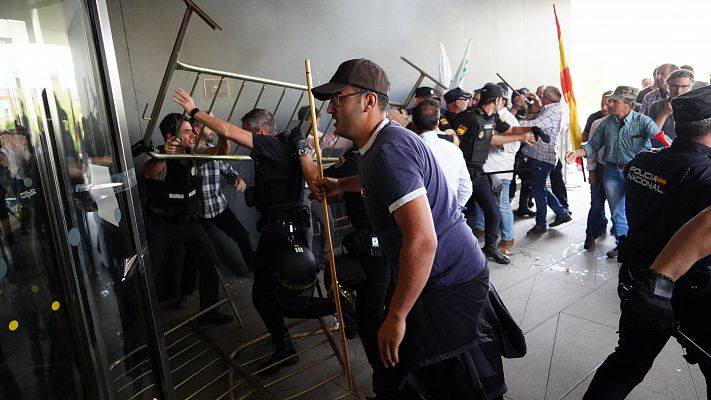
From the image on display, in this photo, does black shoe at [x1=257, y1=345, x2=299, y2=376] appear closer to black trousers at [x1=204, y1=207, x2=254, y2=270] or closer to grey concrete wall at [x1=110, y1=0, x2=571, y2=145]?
black trousers at [x1=204, y1=207, x2=254, y2=270]

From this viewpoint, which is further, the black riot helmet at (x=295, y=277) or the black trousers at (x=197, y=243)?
the black trousers at (x=197, y=243)

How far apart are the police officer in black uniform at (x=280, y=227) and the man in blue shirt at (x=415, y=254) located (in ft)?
3.56

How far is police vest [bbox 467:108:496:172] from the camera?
4.85 metres

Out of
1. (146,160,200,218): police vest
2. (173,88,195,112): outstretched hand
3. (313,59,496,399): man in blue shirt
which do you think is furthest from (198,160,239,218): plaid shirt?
(313,59,496,399): man in blue shirt

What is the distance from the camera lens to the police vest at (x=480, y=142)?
4852mm

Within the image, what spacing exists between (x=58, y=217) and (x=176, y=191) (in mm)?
2432

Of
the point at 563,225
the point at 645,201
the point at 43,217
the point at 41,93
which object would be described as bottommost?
the point at 563,225

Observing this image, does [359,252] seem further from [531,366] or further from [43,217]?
[43,217]

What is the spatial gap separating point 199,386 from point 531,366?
221 cm

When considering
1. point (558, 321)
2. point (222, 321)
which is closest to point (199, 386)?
point (222, 321)

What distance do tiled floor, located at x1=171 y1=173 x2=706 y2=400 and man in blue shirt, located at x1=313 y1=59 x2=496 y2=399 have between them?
1.21m

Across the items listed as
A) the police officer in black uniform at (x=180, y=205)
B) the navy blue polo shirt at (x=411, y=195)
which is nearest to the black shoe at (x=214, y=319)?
the police officer in black uniform at (x=180, y=205)

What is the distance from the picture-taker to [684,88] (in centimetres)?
432

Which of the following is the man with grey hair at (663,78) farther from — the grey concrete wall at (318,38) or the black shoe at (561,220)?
the grey concrete wall at (318,38)
